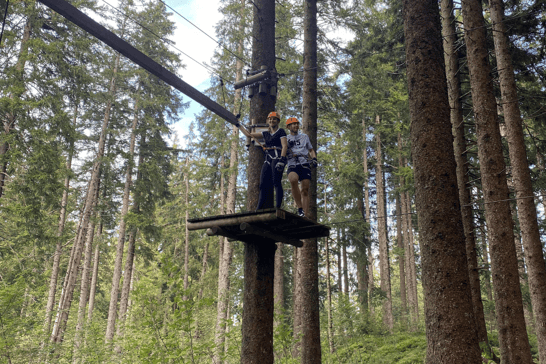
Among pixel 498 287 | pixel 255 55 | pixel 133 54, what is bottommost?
pixel 498 287

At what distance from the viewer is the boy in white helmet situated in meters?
5.96

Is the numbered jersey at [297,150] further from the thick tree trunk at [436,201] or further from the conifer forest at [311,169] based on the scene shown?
the thick tree trunk at [436,201]

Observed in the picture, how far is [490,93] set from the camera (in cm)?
860

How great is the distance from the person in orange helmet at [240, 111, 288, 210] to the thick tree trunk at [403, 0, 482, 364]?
1919mm

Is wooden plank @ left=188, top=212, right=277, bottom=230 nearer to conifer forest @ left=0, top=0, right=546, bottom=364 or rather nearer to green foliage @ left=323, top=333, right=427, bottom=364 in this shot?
conifer forest @ left=0, top=0, right=546, bottom=364

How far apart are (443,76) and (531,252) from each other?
16.7 feet

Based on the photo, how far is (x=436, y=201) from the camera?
475cm

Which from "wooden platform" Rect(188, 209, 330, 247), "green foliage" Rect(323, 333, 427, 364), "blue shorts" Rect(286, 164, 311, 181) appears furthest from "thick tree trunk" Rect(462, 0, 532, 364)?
"wooden platform" Rect(188, 209, 330, 247)

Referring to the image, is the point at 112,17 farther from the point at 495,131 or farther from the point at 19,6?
the point at 495,131

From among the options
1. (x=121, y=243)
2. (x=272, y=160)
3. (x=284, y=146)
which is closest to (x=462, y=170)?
(x=284, y=146)


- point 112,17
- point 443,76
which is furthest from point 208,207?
point 443,76

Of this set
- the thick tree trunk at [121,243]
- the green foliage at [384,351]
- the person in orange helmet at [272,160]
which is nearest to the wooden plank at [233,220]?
the person in orange helmet at [272,160]

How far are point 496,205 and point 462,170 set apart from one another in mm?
1847

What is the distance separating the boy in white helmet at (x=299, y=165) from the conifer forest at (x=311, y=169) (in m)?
0.14
